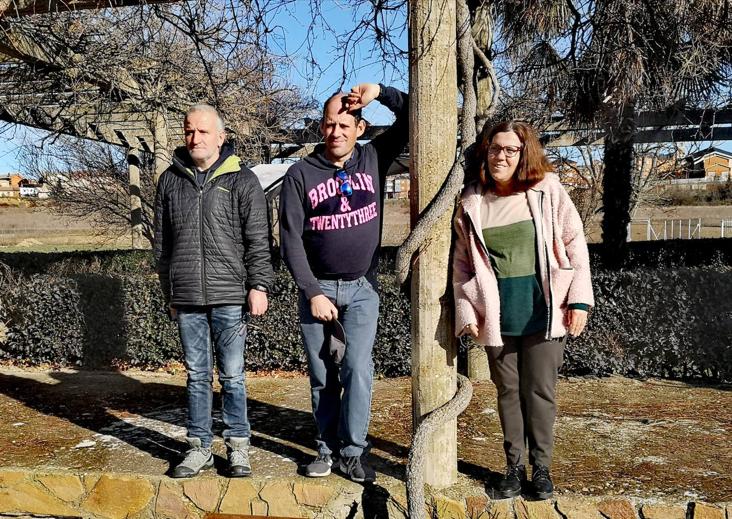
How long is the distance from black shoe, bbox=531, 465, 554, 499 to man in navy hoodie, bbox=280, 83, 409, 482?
0.73m

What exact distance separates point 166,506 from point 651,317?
154 inches

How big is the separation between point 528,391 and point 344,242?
1034 millimetres

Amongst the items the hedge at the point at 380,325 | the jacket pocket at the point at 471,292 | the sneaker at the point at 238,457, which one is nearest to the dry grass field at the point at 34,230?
the hedge at the point at 380,325

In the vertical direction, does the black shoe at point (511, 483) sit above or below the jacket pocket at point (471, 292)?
below

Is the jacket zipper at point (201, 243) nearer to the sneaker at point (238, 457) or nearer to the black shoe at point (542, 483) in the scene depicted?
the sneaker at point (238, 457)

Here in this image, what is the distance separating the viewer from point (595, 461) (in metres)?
3.46

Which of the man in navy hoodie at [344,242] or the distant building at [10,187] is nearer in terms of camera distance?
the man in navy hoodie at [344,242]

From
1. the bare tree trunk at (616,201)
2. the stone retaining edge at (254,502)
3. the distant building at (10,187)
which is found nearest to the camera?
the stone retaining edge at (254,502)

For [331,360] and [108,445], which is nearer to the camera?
[331,360]

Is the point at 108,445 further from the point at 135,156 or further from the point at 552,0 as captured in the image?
the point at 135,156

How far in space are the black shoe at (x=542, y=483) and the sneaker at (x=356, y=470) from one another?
725 millimetres

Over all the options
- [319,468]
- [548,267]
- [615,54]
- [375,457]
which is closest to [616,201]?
[615,54]

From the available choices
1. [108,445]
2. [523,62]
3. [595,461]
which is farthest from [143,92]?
[595,461]

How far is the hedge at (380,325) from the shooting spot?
17.6 feet
